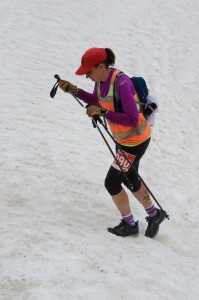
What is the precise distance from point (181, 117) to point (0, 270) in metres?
9.59

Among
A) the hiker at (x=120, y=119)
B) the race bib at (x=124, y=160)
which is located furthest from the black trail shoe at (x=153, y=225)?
the race bib at (x=124, y=160)

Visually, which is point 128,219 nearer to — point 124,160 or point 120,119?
point 124,160

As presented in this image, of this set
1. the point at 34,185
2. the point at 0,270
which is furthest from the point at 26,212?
the point at 0,270

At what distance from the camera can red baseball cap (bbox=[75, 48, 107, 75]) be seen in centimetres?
520

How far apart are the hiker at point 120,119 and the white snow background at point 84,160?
0.41 metres

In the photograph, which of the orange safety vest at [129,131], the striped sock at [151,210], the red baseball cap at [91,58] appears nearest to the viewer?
the red baseball cap at [91,58]

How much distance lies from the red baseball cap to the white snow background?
7.67 feet

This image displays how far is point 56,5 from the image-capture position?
58.7 ft

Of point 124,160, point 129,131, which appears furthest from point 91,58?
point 124,160

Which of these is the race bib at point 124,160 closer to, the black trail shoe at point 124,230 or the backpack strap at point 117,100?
the backpack strap at point 117,100

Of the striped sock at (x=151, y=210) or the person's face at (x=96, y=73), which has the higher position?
the person's face at (x=96, y=73)

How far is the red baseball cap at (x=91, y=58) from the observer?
5199 mm

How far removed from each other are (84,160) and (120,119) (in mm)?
3804

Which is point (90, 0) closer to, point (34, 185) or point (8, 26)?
point (8, 26)
